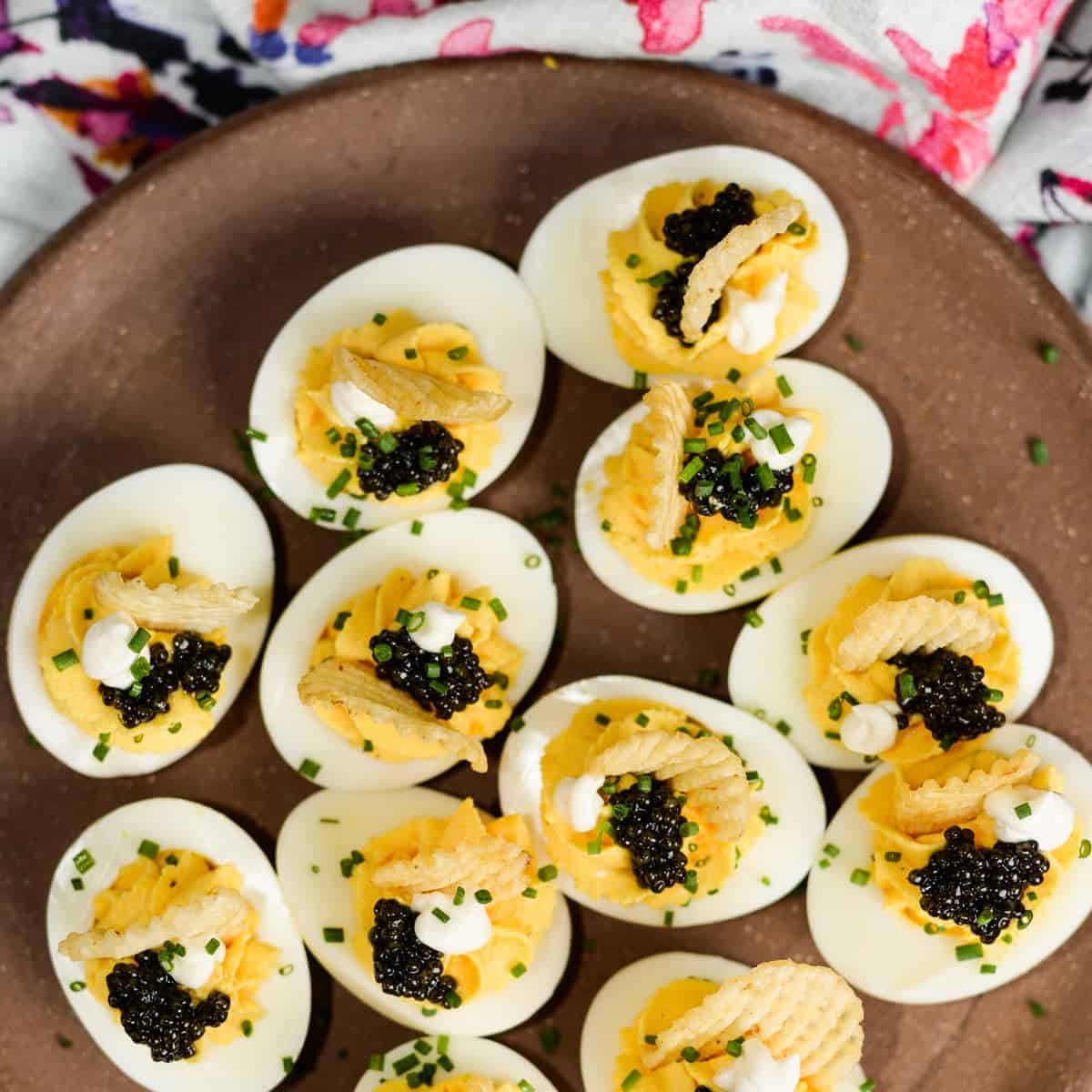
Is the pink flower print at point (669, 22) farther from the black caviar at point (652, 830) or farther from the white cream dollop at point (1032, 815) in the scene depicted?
the white cream dollop at point (1032, 815)

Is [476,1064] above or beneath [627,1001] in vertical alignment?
beneath

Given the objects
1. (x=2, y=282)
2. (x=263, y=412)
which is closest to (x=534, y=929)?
(x=263, y=412)

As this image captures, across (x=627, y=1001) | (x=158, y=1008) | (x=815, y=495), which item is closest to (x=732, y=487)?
(x=815, y=495)

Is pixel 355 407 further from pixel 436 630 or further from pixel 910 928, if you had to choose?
pixel 910 928

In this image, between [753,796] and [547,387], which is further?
[547,387]

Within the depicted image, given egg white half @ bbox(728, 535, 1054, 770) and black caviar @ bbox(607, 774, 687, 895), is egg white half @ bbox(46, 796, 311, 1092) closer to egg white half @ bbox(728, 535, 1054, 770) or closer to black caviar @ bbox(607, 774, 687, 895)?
black caviar @ bbox(607, 774, 687, 895)

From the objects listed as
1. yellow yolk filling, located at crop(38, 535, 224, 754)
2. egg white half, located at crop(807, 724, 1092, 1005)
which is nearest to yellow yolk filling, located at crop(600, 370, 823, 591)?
egg white half, located at crop(807, 724, 1092, 1005)

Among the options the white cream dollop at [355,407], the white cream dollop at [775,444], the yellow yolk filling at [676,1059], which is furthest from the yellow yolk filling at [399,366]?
the yellow yolk filling at [676,1059]

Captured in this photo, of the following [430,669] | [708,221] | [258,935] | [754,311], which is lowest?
[258,935]
